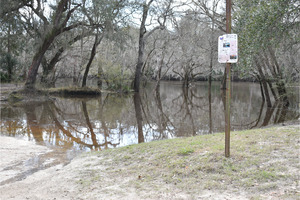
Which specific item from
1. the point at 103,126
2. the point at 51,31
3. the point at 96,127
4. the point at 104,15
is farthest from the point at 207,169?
the point at 51,31

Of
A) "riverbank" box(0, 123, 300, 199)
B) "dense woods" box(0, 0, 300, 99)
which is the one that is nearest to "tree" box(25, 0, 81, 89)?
"dense woods" box(0, 0, 300, 99)

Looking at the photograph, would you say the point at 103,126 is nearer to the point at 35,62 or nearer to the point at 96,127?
the point at 96,127

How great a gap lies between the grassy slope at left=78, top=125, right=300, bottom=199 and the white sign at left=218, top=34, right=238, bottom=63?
1.80 metres

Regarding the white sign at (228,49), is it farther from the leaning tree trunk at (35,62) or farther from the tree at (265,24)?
the leaning tree trunk at (35,62)

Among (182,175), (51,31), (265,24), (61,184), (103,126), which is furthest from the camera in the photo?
(51,31)

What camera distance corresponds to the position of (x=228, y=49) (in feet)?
15.4

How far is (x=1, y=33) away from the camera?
25.7 meters

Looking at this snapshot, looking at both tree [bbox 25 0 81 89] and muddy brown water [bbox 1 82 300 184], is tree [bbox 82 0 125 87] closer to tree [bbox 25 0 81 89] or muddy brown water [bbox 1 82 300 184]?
tree [bbox 25 0 81 89]

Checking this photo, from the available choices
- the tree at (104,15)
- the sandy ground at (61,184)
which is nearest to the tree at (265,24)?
the sandy ground at (61,184)

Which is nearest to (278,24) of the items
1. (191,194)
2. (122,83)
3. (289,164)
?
(289,164)

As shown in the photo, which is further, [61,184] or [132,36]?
[132,36]

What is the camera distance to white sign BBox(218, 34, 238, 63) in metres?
4.64

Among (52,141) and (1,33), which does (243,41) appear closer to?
(52,141)

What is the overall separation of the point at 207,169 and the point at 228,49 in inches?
84.6
